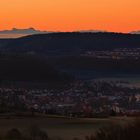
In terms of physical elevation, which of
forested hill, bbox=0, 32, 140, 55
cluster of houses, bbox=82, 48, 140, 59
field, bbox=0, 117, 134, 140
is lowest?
field, bbox=0, 117, 134, 140

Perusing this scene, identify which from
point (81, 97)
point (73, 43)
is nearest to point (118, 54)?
point (73, 43)

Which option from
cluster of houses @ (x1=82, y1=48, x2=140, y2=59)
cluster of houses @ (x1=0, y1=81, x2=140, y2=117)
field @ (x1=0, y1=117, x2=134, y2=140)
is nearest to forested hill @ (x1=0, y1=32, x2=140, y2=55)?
cluster of houses @ (x1=82, y1=48, x2=140, y2=59)

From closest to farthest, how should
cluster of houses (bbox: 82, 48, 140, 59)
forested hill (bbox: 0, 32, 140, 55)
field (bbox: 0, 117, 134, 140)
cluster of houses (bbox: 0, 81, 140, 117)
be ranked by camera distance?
field (bbox: 0, 117, 134, 140) < cluster of houses (bbox: 0, 81, 140, 117) < cluster of houses (bbox: 82, 48, 140, 59) < forested hill (bbox: 0, 32, 140, 55)

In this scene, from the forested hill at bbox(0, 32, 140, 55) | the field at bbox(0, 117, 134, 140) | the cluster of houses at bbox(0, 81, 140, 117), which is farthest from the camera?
the forested hill at bbox(0, 32, 140, 55)

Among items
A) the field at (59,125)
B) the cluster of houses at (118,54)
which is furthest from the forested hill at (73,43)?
the field at (59,125)

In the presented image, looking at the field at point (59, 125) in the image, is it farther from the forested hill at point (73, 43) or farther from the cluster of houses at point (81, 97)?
the forested hill at point (73, 43)

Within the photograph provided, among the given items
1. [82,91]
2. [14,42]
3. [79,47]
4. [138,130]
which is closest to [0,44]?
[14,42]

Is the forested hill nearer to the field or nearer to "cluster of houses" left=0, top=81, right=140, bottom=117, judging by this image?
"cluster of houses" left=0, top=81, right=140, bottom=117
